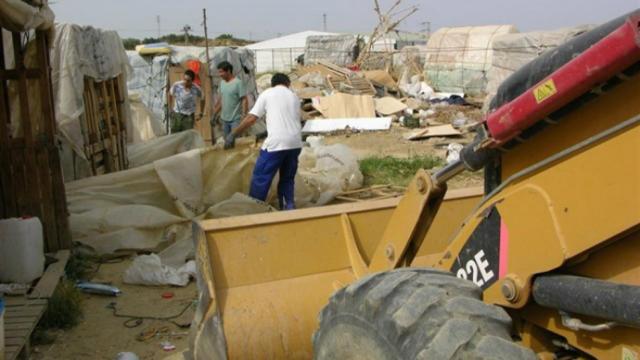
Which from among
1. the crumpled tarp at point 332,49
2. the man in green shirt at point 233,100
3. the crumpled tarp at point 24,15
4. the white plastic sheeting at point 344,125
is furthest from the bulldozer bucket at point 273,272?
the crumpled tarp at point 332,49

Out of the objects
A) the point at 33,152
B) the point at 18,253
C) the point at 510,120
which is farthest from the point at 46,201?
the point at 510,120

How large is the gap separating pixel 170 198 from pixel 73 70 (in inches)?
68.9

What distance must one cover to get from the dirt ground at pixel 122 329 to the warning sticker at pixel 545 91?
11.0 feet

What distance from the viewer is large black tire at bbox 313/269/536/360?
1934 millimetres

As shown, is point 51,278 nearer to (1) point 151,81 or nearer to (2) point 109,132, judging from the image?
(2) point 109,132

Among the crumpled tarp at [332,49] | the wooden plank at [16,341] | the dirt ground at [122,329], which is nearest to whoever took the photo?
the wooden plank at [16,341]

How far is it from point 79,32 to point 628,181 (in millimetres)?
7171

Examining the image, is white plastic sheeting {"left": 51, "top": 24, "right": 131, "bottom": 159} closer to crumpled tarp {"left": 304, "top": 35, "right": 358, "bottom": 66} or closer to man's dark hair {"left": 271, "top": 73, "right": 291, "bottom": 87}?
man's dark hair {"left": 271, "top": 73, "right": 291, "bottom": 87}

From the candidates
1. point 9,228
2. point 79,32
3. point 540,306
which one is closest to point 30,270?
point 9,228

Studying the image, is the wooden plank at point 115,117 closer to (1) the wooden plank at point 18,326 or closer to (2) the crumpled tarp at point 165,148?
(2) the crumpled tarp at point 165,148

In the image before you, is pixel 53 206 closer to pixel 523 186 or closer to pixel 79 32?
pixel 79 32

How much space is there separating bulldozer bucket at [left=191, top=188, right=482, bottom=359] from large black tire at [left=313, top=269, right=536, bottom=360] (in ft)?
3.27

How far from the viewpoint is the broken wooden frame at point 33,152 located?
604cm

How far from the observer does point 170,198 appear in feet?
24.5
